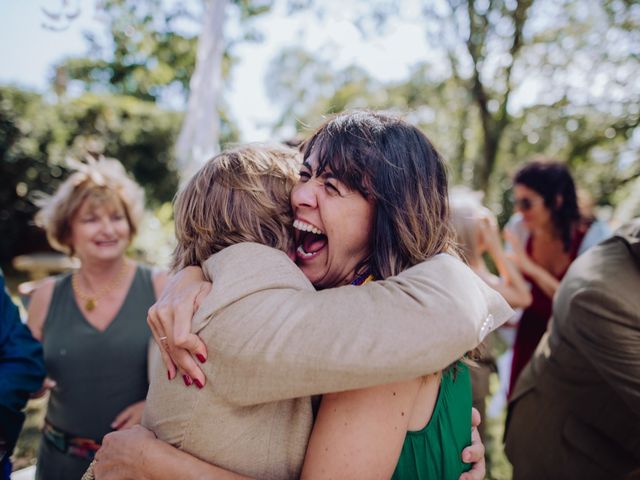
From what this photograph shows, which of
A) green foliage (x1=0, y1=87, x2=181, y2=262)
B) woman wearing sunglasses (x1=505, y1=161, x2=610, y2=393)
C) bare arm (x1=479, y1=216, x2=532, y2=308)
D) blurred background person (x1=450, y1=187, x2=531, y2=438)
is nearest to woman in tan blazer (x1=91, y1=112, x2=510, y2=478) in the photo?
blurred background person (x1=450, y1=187, x2=531, y2=438)

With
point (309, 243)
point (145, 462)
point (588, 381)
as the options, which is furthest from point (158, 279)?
point (588, 381)

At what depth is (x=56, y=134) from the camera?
45.9ft

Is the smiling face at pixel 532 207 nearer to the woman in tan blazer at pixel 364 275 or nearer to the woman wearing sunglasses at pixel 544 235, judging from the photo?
the woman wearing sunglasses at pixel 544 235

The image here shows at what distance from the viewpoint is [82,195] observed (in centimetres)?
300

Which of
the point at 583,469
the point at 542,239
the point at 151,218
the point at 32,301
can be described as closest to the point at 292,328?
the point at 583,469

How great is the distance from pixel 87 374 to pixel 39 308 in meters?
0.57

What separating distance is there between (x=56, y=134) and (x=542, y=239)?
574 inches

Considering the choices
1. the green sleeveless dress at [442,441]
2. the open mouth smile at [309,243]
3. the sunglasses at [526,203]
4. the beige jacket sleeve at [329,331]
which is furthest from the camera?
the sunglasses at [526,203]

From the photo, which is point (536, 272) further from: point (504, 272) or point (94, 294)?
point (94, 294)

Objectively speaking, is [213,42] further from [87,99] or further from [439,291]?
[87,99]

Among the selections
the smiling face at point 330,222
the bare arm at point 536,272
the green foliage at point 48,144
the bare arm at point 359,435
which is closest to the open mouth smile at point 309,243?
the smiling face at point 330,222

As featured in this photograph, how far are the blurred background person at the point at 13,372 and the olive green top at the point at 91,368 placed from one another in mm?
494

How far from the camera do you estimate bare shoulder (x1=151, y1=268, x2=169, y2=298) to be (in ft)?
9.75

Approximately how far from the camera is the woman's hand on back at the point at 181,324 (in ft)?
4.13
